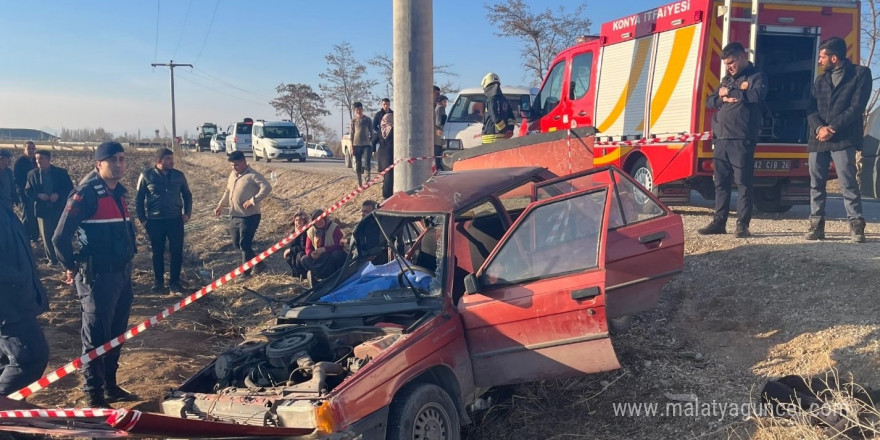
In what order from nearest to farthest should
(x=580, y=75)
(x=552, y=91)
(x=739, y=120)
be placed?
(x=739, y=120), (x=580, y=75), (x=552, y=91)

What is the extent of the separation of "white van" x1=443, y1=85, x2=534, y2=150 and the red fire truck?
130 inches

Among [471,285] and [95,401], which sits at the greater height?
[471,285]

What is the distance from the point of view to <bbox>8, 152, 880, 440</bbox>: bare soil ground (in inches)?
168

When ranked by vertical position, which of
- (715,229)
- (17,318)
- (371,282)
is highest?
(715,229)

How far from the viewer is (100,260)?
5.11m

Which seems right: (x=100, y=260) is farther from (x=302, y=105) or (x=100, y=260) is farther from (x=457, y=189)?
(x=302, y=105)

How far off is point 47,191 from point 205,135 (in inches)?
1609

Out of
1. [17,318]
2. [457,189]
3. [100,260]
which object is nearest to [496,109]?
[457,189]

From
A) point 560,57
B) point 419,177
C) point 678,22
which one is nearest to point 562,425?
point 419,177

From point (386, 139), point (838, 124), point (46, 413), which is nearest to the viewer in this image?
point (46, 413)

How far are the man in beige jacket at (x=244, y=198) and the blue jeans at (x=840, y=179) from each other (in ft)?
21.5

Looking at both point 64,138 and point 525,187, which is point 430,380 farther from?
point 64,138

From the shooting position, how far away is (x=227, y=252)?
11.8 meters

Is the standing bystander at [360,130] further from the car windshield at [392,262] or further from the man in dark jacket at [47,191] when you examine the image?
the car windshield at [392,262]
